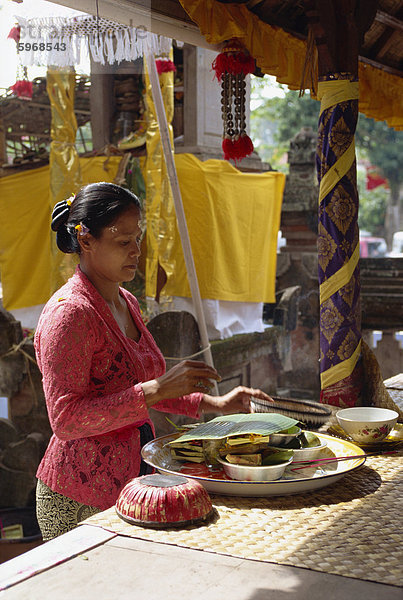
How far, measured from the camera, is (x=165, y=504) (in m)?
1.37

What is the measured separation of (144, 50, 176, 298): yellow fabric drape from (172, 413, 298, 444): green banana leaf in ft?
14.2

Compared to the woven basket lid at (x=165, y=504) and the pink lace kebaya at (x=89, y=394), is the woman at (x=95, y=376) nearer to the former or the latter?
the pink lace kebaya at (x=89, y=394)

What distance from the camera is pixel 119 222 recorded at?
1.91 meters

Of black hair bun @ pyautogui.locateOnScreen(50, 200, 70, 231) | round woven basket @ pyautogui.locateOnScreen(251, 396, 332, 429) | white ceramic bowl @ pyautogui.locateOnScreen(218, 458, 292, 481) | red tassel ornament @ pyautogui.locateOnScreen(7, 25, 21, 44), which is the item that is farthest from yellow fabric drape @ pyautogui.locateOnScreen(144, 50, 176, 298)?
white ceramic bowl @ pyautogui.locateOnScreen(218, 458, 292, 481)

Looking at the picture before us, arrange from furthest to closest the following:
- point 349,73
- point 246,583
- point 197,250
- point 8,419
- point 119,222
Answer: point 197,250
point 8,419
point 349,73
point 119,222
point 246,583

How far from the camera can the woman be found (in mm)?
1720

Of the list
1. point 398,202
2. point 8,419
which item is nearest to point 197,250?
point 8,419

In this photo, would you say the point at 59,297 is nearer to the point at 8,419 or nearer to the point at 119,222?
the point at 119,222

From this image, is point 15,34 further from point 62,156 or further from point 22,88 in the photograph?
point 62,156

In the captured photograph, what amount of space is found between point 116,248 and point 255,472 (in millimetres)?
747

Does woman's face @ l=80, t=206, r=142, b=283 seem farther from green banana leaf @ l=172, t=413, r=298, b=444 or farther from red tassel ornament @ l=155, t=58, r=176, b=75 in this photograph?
red tassel ornament @ l=155, t=58, r=176, b=75

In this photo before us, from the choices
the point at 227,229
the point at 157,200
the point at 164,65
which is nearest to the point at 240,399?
the point at 157,200

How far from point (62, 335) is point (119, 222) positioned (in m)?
0.37

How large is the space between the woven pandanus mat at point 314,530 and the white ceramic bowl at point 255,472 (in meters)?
0.05
